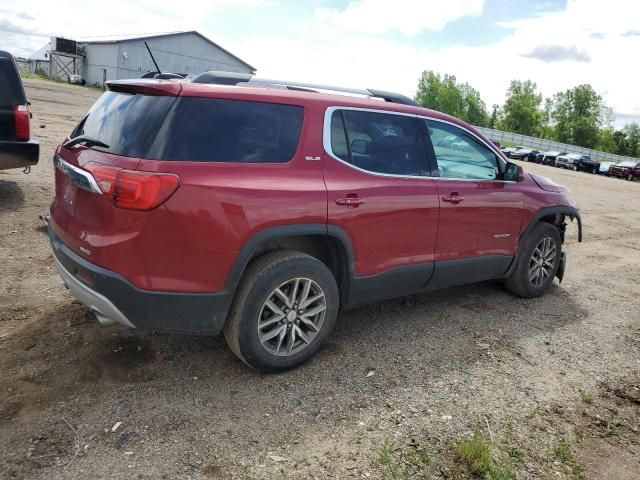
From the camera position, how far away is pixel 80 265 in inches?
123

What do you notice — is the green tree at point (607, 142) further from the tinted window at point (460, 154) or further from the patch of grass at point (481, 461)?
the patch of grass at point (481, 461)

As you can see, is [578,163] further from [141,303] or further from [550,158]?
[141,303]

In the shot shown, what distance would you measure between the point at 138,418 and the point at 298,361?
1.08 meters

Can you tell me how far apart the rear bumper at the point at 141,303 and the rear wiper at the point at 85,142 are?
676 mm

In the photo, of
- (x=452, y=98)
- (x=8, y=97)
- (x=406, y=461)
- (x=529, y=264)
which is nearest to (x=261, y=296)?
(x=406, y=461)

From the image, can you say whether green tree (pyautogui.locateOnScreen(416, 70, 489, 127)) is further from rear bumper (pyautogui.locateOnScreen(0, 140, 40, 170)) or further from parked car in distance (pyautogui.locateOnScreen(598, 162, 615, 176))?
rear bumper (pyautogui.locateOnScreen(0, 140, 40, 170))

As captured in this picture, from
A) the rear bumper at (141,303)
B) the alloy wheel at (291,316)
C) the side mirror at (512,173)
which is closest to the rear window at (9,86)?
the rear bumper at (141,303)

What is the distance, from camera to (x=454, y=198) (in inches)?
169

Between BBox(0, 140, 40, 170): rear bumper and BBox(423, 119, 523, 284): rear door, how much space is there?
5.22 m

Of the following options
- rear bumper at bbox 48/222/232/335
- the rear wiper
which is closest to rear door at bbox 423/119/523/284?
rear bumper at bbox 48/222/232/335

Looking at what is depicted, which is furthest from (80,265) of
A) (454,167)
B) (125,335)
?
(454,167)

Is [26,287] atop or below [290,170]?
below

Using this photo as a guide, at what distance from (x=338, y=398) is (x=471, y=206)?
205 centimetres

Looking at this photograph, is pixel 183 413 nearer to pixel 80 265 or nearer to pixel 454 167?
pixel 80 265
